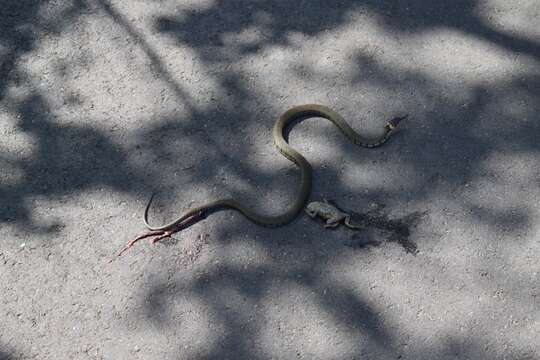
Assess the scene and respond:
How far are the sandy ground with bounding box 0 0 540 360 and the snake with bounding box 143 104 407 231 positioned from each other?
0.27 ft

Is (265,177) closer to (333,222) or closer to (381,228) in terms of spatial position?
A: (333,222)

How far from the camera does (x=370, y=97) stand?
6.48 m

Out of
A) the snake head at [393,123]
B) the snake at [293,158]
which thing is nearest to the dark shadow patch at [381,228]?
the snake at [293,158]

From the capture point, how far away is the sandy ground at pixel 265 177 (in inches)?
201

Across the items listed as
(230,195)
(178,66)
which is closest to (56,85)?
(178,66)

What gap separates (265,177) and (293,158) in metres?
0.30

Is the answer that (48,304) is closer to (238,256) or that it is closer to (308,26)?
(238,256)

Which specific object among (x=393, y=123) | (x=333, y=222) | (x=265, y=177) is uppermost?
(x=393, y=123)

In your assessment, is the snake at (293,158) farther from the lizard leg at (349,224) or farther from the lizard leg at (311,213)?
the lizard leg at (349,224)

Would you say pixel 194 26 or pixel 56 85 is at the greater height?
pixel 194 26

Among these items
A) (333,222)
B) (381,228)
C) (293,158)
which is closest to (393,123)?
(293,158)

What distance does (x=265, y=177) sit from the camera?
600cm

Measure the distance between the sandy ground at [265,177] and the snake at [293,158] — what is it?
8 centimetres

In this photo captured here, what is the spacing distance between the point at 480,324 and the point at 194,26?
13.6ft
